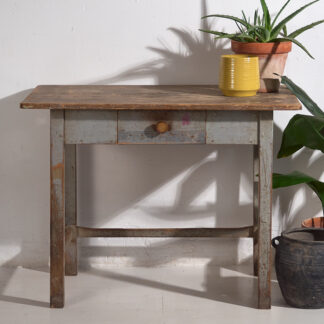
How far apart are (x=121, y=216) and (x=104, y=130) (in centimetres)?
70

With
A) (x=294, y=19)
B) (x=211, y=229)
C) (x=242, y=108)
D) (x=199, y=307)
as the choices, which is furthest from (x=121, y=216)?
(x=294, y=19)

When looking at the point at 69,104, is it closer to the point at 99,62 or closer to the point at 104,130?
the point at 104,130

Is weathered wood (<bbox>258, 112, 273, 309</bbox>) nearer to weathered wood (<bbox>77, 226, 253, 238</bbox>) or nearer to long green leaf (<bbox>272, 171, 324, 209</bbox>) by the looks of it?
long green leaf (<bbox>272, 171, 324, 209</bbox>)

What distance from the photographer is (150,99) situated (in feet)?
8.68

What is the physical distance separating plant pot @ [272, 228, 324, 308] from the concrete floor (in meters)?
0.05

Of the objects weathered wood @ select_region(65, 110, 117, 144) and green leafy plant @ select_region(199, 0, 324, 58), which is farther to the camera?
green leafy plant @ select_region(199, 0, 324, 58)

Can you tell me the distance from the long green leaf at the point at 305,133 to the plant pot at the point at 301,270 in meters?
0.36

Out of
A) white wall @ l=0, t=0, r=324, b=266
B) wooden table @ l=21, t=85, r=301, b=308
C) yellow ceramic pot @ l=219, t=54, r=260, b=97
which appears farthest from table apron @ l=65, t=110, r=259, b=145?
white wall @ l=0, t=0, r=324, b=266

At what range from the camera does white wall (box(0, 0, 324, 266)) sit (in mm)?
3043

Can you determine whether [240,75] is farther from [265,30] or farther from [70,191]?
[70,191]

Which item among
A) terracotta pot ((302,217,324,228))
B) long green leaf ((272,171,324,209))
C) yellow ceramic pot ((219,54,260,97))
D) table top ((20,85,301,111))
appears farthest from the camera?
terracotta pot ((302,217,324,228))

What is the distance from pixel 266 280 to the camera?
8.96ft

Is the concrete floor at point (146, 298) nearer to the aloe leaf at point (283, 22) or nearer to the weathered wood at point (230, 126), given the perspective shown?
the weathered wood at point (230, 126)

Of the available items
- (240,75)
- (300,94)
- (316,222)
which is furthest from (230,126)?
(316,222)
